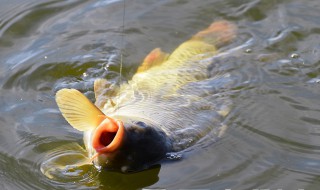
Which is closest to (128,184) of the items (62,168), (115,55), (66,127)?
(62,168)

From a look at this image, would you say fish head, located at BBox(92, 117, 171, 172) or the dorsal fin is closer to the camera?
fish head, located at BBox(92, 117, 171, 172)

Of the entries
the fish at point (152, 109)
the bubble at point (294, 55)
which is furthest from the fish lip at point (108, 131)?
the bubble at point (294, 55)

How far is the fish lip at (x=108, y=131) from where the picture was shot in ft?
11.3

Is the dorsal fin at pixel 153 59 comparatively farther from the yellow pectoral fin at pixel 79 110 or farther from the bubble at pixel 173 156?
the yellow pectoral fin at pixel 79 110

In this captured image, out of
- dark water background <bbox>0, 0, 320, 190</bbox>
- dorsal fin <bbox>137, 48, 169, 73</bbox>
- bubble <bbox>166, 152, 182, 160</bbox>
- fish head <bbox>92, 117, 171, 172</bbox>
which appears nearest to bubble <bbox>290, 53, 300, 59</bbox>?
dark water background <bbox>0, 0, 320, 190</bbox>

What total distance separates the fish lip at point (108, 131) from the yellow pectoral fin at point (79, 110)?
6.0 inches

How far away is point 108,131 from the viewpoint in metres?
3.49

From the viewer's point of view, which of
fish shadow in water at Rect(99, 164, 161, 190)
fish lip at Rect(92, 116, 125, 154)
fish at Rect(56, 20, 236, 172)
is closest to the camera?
fish lip at Rect(92, 116, 125, 154)

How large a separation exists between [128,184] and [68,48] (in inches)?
75.7

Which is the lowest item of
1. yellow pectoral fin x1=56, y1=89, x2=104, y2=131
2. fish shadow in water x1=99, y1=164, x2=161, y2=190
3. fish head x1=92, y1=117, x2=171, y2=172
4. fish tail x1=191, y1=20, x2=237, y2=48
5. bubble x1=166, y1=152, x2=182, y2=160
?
fish shadow in water x1=99, y1=164, x2=161, y2=190

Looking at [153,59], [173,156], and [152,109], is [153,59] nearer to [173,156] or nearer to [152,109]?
[152,109]

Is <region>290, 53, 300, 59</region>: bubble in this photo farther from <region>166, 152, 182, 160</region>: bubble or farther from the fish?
<region>166, 152, 182, 160</region>: bubble

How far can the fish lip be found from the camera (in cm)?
345

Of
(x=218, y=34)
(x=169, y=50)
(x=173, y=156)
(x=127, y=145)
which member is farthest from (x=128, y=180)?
(x=218, y=34)
